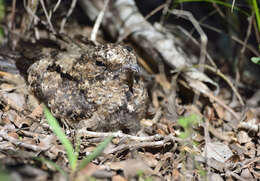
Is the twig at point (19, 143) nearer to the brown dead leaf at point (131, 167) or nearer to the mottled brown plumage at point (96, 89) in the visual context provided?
the brown dead leaf at point (131, 167)

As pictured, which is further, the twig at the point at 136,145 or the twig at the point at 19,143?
the twig at the point at 136,145

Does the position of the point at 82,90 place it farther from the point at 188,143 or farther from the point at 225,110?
the point at 225,110

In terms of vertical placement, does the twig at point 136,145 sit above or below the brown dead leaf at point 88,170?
below

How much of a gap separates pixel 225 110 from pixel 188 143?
1096 millimetres

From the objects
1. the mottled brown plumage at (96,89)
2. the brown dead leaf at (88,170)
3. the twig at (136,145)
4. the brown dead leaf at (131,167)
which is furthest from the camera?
the mottled brown plumage at (96,89)

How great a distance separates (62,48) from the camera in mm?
3619

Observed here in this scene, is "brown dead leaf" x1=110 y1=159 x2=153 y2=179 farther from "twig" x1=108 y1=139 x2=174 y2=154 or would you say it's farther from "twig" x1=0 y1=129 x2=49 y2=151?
"twig" x1=0 y1=129 x2=49 y2=151

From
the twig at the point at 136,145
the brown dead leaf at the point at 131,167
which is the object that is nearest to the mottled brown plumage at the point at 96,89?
the twig at the point at 136,145

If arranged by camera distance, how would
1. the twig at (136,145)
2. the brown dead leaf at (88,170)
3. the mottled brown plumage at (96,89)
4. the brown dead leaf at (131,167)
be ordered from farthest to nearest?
the mottled brown plumage at (96,89) → the twig at (136,145) → the brown dead leaf at (131,167) → the brown dead leaf at (88,170)

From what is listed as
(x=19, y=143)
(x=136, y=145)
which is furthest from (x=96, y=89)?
(x=19, y=143)

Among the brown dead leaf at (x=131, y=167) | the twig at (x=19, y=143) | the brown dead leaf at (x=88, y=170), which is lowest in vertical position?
the brown dead leaf at (x=131, y=167)

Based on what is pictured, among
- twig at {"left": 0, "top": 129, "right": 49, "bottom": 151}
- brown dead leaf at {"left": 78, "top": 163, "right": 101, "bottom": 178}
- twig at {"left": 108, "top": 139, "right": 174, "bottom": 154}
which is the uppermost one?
twig at {"left": 0, "top": 129, "right": 49, "bottom": 151}

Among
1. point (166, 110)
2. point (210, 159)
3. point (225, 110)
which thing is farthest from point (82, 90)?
point (225, 110)

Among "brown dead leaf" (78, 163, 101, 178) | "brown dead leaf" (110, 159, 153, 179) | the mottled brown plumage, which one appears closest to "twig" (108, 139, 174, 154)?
"brown dead leaf" (110, 159, 153, 179)
